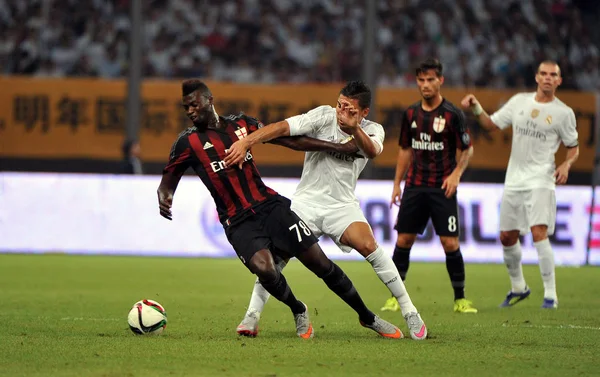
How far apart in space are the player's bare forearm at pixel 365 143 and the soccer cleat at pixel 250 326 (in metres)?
1.38

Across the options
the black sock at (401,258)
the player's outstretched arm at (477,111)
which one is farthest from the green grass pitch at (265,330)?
the player's outstretched arm at (477,111)

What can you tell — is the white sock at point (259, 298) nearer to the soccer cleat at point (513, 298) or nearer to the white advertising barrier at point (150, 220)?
the soccer cleat at point (513, 298)

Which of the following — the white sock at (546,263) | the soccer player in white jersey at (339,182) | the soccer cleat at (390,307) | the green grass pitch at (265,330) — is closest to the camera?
the green grass pitch at (265,330)

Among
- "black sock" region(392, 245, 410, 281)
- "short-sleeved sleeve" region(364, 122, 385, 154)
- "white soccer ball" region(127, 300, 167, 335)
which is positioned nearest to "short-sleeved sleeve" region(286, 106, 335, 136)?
"short-sleeved sleeve" region(364, 122, 385, 154)

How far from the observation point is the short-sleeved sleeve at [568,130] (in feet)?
33.1

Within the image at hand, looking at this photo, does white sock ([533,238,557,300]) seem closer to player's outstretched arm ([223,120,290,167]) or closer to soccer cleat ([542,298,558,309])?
soccer cleat ([542,298,558,309])

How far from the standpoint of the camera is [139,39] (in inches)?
672

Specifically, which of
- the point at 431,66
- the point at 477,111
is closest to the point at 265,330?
the point at 431,66

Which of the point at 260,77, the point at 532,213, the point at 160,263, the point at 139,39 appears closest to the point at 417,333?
the point at 532,213

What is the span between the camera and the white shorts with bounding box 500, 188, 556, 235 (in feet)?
33.0

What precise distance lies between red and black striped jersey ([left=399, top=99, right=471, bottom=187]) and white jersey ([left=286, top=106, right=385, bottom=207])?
182 cm

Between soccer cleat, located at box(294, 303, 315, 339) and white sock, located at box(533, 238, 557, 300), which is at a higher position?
soccer cleat, located at box(294, 303, 315, 339)

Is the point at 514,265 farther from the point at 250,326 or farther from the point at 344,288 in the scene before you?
the point at 250,326

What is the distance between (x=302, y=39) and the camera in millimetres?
22219
